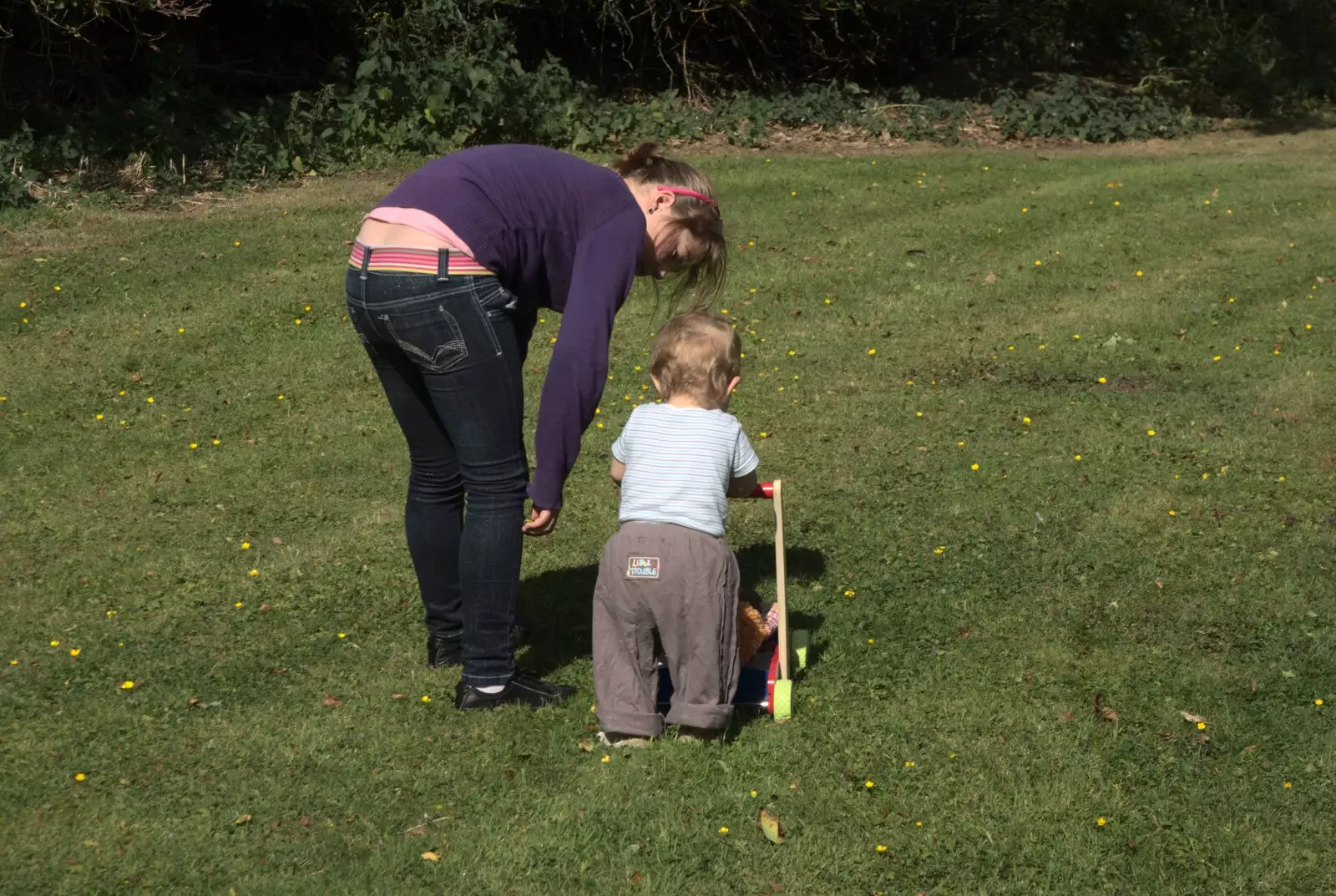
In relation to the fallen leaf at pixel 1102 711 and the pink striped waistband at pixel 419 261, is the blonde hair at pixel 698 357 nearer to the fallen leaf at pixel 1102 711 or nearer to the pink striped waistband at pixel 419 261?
the pink striped waistband at pixel 419 261

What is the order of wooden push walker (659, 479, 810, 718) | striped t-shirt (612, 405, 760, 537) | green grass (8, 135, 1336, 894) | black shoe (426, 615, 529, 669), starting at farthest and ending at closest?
black shoe (426, 615, 529, 669), wooden push walker (659, 479, 810, 718), striped t-shirt (612, 405, 760, 537), green grass (8, 135, 1336, 894)

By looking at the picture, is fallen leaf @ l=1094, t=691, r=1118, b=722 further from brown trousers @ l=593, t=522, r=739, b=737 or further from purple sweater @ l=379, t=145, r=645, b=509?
purple sweater @ l=379, t=145, r=645, b=509

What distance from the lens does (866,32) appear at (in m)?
16.2

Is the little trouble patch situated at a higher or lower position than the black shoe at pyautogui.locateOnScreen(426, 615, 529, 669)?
higher

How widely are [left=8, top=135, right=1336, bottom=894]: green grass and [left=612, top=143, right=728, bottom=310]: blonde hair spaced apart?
1.37m

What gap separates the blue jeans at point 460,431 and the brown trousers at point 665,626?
1.09ft

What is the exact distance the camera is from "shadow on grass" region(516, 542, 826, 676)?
507 centimetres

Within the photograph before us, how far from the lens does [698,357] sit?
4.25 metres

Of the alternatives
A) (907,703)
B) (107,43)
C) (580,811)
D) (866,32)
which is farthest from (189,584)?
(866,32)

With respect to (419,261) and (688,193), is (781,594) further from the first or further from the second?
(419,261)

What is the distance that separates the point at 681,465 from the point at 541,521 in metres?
0.45

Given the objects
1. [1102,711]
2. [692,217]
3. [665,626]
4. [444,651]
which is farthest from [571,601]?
[1102,711]

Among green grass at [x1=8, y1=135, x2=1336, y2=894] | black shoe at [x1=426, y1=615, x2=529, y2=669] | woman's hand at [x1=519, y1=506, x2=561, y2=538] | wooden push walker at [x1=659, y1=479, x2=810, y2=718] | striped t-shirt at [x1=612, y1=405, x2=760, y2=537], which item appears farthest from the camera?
black shoe at [x1=426, y1=615, x2=529, y2=669]

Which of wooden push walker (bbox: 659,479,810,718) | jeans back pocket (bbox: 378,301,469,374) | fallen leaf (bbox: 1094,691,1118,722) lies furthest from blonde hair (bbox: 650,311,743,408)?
fallen leaf (bbox: 1094,691,1118,722)
